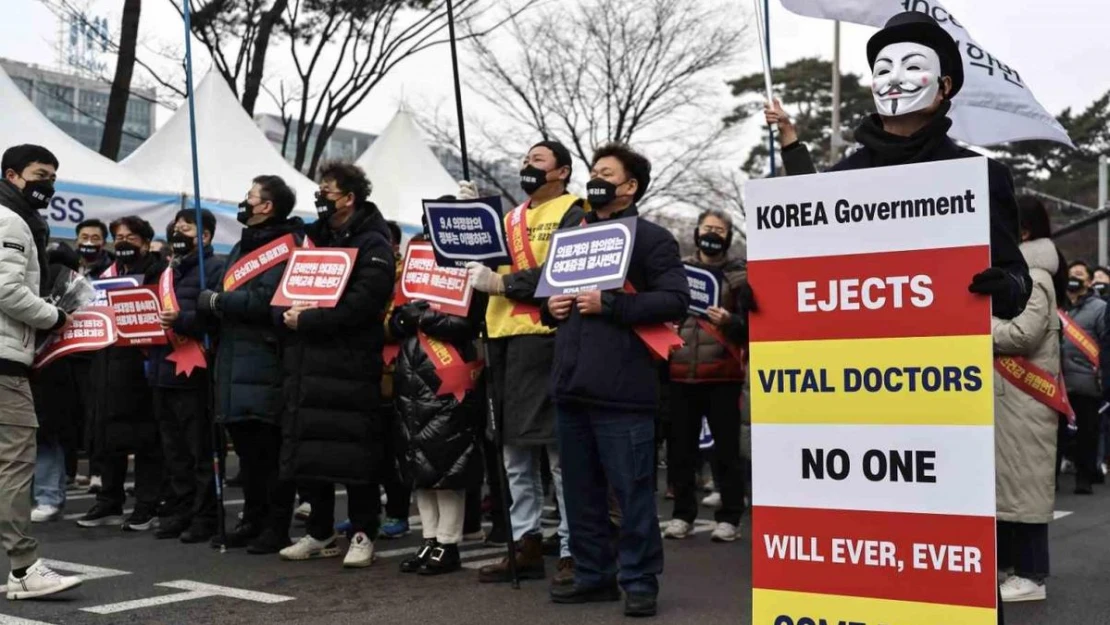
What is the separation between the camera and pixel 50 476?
939cm

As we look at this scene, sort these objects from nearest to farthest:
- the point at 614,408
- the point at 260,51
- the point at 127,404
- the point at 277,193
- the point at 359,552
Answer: the point at 614,408 → the point at 359,552 → the point at 277,193 → the point at 127,404 → the point at 260,51

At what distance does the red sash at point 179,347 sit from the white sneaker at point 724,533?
333cm

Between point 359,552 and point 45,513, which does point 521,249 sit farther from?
point 45,513

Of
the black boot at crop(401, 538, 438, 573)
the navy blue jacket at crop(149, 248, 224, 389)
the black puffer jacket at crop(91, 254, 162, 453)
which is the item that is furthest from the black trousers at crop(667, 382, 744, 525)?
the black puffer jacket at crop(91, 254, 162, 453)

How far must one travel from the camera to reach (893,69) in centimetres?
395

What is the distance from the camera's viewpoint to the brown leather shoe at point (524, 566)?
6.62 metres

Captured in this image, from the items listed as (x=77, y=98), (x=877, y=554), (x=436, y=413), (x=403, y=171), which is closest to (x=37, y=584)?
(x=436, y=413)

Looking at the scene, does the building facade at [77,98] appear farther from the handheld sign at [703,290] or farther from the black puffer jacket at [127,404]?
the handheld sign at [703,290]

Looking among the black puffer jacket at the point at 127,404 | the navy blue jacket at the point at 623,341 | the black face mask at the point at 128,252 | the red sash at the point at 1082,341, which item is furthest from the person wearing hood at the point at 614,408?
the red sash at the point at 1082,341

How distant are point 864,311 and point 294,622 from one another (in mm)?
3062

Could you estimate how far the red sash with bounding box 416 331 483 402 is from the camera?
6.89 metres

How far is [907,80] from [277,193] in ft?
15.4

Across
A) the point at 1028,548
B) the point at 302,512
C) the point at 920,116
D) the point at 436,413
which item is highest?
the point at 920,116

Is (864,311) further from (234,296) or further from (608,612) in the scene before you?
(234,296)
